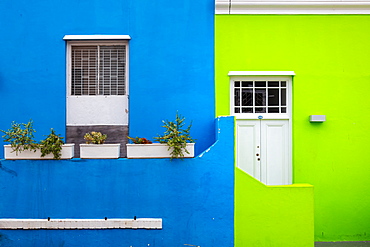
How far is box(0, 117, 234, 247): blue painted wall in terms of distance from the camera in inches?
220

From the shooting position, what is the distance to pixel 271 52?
22.1 feet

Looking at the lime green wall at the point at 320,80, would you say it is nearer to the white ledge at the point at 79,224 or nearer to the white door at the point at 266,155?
the white door at the point at 266,155

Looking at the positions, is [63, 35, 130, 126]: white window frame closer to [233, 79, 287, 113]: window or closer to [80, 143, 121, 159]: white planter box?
[80, 143, 121, 159]: white planter box

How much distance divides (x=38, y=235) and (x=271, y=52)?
218 inches

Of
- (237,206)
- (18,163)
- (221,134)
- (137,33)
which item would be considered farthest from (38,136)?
(237,206)

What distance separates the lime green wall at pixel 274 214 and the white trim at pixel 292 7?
10.9 ft

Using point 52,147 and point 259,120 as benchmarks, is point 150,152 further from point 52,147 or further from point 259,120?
point 259,120

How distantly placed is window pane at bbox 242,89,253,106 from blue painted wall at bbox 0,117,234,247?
137cm

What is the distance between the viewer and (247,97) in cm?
688

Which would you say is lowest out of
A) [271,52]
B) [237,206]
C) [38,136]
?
[237,206]

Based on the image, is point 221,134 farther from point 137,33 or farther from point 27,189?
point 27,189

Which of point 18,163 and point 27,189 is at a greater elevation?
point 18,163

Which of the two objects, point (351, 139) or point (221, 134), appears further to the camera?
point (351, 139)

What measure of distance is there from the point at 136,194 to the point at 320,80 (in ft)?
14.1
